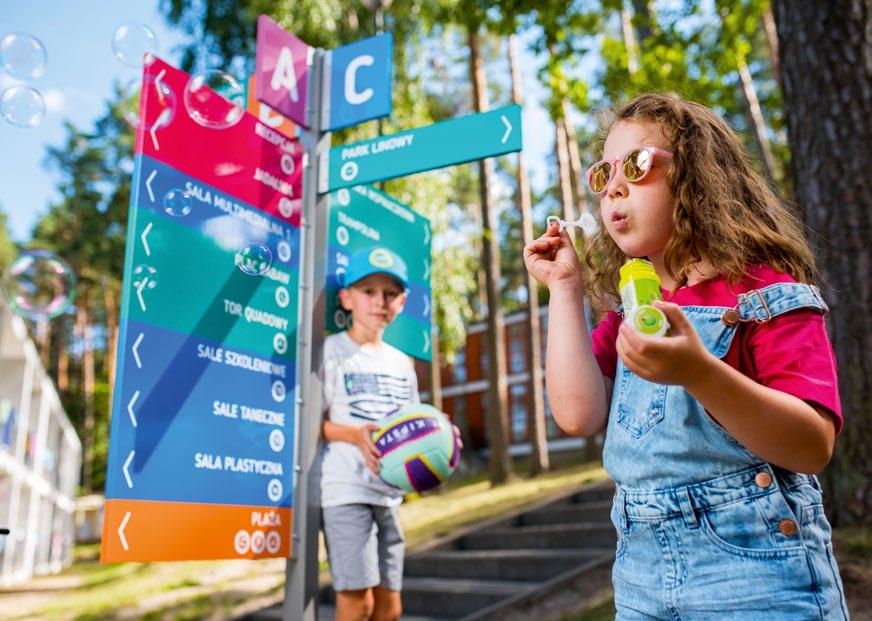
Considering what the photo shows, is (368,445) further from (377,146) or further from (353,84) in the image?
(353,84)

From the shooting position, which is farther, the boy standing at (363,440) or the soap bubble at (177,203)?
the boy standing at (363,440)

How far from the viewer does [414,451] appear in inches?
151

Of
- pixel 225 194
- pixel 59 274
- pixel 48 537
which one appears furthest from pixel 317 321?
pixel 48 537

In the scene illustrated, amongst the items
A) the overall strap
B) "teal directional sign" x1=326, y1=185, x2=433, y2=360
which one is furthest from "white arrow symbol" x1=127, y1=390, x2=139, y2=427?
the overall strap

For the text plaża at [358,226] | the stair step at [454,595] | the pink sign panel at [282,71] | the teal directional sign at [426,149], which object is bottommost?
the stair step at [454,595]

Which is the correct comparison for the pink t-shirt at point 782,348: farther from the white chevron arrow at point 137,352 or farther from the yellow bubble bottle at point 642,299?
the white chevron arrow at point 137,352

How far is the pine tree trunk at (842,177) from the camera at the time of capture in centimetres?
475

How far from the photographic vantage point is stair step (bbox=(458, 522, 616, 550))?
6.91m

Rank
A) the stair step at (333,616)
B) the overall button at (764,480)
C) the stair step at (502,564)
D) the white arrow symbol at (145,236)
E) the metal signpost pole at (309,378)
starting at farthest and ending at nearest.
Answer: the stair step at (502,564)
the stair step at (333,616)
the metal signpost pole at (309,378)
the white arrow symbol at (145,236)
the overall button at (764,480)

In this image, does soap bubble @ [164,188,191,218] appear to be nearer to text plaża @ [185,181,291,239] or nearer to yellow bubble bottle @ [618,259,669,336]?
text plaża @ [185,181,291,239]

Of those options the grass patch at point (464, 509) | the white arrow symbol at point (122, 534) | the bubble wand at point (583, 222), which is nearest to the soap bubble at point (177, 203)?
the white arrow symbol at point (122, 534)

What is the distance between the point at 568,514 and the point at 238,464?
506 centimetres

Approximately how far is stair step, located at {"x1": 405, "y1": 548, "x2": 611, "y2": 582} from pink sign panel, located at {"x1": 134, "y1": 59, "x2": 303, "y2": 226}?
355cm

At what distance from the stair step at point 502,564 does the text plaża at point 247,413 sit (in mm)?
3115
